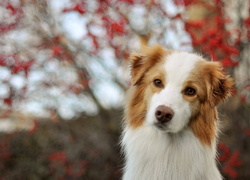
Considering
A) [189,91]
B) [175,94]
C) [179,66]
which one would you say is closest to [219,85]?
[189,91]

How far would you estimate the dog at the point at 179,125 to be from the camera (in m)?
3.25

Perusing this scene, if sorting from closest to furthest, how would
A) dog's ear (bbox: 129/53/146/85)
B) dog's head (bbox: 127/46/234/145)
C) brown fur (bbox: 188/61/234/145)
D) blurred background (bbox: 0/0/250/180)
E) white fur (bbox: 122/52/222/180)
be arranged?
dog's head (bbox: 127/46/234/145) < white fur (bbox: 122/52/222/180) < brown fur (bbox: 188/61/234/145) < dog's ear (bbox: 129/53/146/85) < blurred background (bbox: 0/0/250/180)

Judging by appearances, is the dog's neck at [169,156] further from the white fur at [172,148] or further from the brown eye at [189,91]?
the brown eye at [189,91]

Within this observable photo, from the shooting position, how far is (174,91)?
10.4ft

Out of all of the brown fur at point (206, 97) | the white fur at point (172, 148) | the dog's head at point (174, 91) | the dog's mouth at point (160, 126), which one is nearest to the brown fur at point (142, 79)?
the dog's head at point (174, 91)

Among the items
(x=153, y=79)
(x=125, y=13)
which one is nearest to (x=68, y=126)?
(x=125, y=13)

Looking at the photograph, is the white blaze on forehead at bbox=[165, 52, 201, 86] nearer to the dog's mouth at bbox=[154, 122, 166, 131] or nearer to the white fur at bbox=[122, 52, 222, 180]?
the white fur at bbox=[122, 52, 222, 180]

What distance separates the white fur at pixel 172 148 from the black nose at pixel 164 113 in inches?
4.8

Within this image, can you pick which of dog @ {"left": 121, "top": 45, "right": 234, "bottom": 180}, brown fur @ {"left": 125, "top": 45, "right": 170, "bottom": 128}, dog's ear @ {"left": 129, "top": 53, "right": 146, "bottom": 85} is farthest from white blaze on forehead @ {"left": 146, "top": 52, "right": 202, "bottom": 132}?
dog's ear @ {"left": 129, "top": 53, "right": 146, "bottom": 85}

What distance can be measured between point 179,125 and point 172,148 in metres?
0.33

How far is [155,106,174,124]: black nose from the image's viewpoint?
3.01 m

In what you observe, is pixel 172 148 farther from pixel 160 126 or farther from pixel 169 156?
pixel 160 126

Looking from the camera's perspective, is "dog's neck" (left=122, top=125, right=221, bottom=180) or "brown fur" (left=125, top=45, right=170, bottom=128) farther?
"brown fur" (left=125, top=45, right=170, bottom=128)

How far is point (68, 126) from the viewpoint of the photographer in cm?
725
